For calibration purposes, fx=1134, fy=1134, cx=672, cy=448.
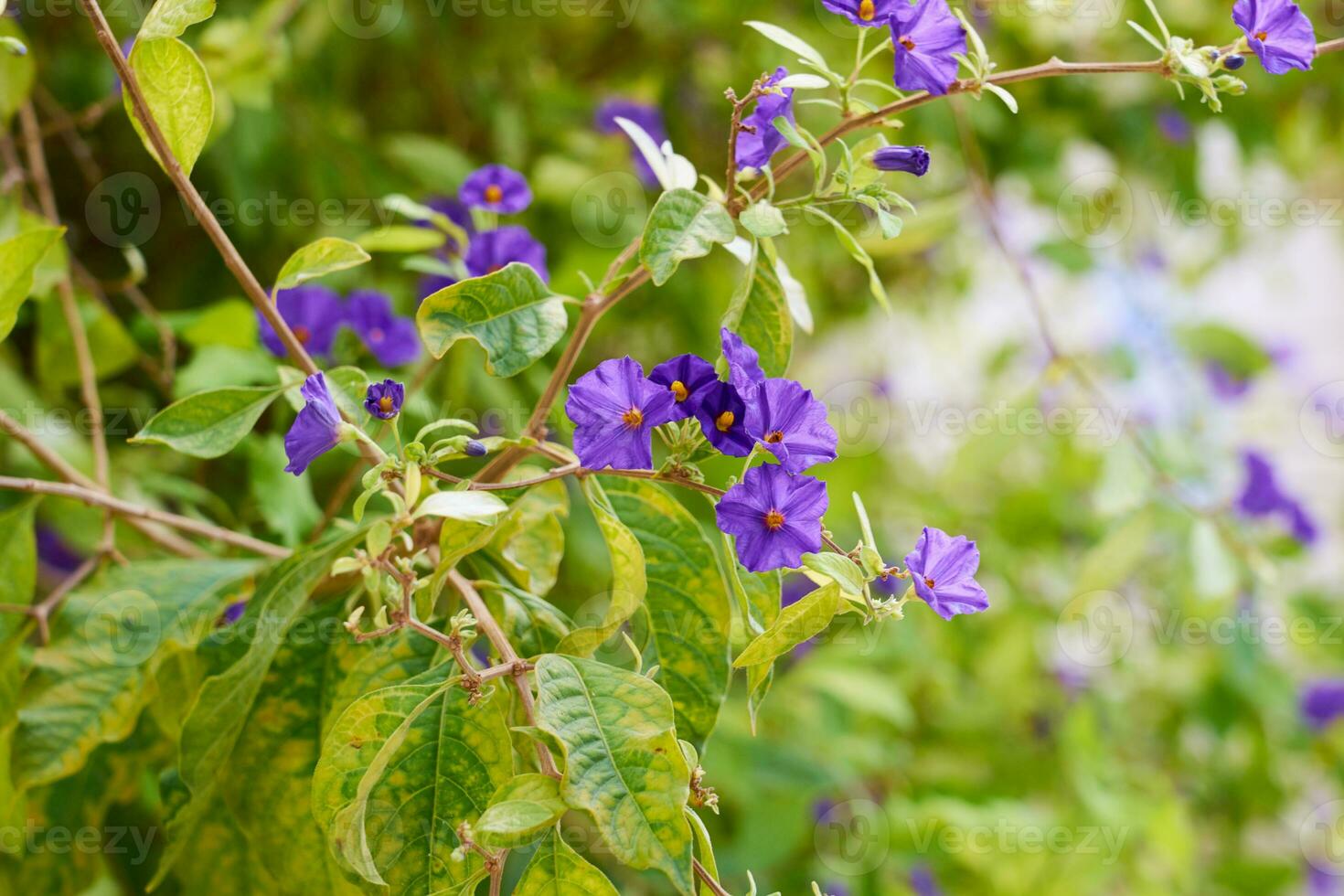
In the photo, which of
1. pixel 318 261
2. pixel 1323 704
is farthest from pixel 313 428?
Answer: pixel 1323 704

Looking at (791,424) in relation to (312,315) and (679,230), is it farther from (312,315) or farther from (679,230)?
(312,315)

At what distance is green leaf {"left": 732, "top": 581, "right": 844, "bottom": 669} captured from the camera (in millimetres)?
522

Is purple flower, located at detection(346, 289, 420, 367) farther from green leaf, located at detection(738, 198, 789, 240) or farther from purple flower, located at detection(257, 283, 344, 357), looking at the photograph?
green leaf, located at detection(738, 198, 789, 240)

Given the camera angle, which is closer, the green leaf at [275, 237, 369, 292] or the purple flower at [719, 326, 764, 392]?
the purple flower at [719, 326, 764, 392]

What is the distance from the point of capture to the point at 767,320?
2.10 feet

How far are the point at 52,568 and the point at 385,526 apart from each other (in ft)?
3.63

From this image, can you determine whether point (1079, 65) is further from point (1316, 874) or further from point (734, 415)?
point (1316, 874)

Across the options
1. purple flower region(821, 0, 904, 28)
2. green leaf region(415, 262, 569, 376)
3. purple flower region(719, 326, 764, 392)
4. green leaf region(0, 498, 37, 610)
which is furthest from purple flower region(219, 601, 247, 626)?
purple flower region(821, 0, 904, 28)

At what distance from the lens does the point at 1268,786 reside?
2.11m

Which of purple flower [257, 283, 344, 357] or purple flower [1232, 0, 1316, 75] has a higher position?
purple flower [1232, 0, 1316, 75]

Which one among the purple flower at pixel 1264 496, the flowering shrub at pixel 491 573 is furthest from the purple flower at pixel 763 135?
the purple flower at pixel 1264 496

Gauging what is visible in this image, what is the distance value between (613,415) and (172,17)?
1.04 feet

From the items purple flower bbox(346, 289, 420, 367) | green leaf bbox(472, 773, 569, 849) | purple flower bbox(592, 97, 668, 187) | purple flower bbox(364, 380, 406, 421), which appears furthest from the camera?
purple flower bbox(592, 97, 668, 187)

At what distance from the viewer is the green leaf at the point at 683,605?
623 mm
